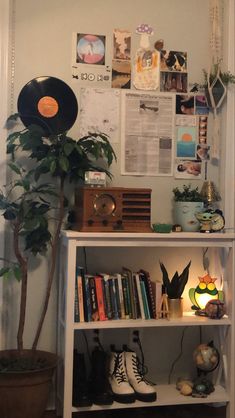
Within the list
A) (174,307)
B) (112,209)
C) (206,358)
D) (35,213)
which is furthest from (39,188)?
(206,358)

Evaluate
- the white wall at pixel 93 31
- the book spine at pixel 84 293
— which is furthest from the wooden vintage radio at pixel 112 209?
the white wall at pixel 93 31

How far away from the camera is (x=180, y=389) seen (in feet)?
8.52

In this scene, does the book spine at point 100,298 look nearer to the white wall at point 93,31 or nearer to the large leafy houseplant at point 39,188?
the large leafy houseplant at point 39,188

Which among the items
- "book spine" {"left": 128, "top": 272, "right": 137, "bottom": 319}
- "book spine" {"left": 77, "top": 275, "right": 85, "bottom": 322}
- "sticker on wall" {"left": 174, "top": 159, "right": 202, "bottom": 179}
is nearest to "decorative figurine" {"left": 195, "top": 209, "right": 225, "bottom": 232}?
"sticker on wall" {"left": 174, "top": 159, "right": 202, "bottom": 179}

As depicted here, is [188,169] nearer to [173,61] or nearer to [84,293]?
[173,61]

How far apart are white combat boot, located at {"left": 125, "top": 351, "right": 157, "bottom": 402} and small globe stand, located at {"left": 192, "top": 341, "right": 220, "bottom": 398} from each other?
9.8 inches

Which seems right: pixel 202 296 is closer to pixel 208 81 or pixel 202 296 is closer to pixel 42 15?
pixel 208 81

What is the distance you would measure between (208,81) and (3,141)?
3.73ft

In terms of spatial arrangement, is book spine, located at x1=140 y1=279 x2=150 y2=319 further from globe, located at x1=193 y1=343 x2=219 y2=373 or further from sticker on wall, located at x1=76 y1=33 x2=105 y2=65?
sticker on wall, located at x1=76 y1=33 x2=105 y2=65

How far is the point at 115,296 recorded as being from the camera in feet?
8.12

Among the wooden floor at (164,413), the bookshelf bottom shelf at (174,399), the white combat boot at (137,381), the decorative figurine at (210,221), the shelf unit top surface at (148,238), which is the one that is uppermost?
the decorative figurine at (210,221)

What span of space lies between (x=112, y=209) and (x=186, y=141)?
0.68 m

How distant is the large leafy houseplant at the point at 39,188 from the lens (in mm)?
2350

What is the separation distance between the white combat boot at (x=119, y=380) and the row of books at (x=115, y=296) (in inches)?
8.6
